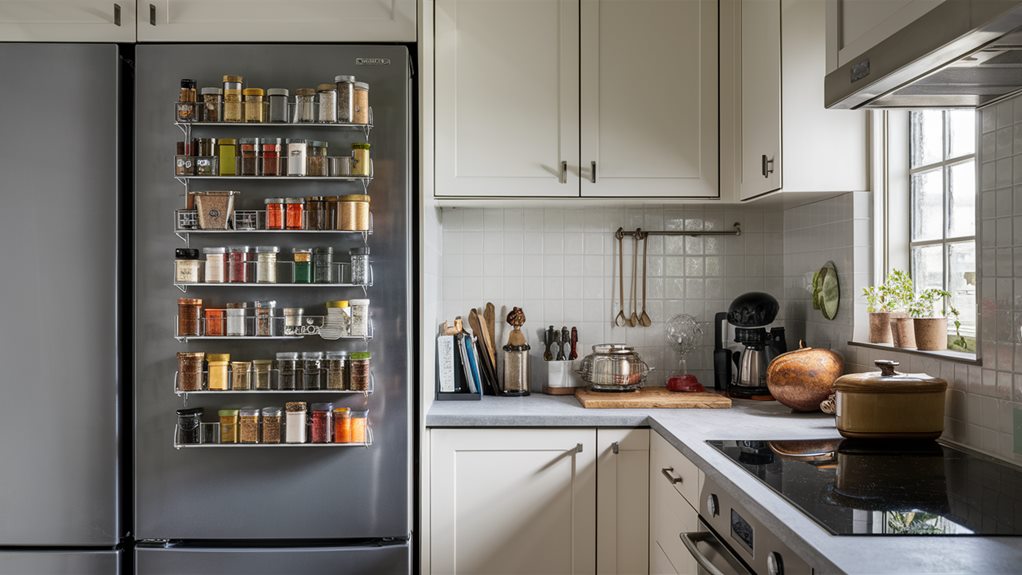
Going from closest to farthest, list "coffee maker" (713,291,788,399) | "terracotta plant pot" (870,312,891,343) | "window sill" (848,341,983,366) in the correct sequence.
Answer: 1. "window sill" (848,341,983,366)
2. "terracotta plant pot" (870,312,891,343)
3. "coffee maker" (713,291,788,399)

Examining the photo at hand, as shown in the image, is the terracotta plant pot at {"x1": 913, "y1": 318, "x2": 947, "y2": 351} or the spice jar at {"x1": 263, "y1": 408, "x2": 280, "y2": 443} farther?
the spice jar at {"x1": 263, "y1": 408, "x2": 280, "y2": 443}

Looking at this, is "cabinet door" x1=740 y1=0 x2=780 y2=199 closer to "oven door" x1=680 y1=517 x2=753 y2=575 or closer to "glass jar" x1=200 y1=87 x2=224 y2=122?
"oven door" x1=680 y1=517 x2=753 y2=575

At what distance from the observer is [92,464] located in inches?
84.3

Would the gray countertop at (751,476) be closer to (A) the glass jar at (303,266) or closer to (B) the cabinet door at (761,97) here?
(A) the glass jar at (303,266)

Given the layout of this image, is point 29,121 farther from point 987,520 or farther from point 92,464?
point 987,520

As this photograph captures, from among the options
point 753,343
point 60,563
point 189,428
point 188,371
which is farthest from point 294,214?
point 753,343

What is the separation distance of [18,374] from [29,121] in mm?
737

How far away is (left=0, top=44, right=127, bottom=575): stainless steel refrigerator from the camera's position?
212cm

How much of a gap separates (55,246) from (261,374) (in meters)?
0.71

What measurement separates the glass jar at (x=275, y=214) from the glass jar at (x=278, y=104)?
24 cm

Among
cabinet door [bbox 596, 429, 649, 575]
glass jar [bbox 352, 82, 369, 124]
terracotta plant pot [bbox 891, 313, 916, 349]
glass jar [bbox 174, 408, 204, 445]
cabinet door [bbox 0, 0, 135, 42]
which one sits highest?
cabinet door [bbox 0, 0, 135, 42]

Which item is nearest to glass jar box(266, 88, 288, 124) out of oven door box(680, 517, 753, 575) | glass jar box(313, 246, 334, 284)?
glass jar box(313, 246, 334, 284)

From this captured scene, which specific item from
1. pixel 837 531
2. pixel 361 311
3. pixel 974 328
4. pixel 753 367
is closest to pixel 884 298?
pixel 974 328

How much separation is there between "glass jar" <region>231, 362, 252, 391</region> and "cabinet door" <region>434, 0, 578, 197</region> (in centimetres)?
83
